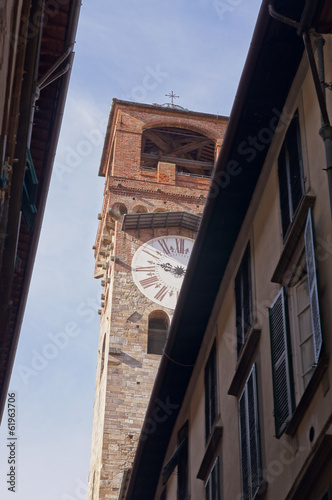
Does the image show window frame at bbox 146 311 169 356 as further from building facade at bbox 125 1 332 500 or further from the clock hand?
building facade at bbox 125 1 332 500

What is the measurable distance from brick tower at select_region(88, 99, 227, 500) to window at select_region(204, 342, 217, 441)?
12.8 metres

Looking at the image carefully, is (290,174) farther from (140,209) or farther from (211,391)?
(140,209)

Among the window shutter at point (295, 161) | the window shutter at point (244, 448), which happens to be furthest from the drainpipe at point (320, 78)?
the window shutter at point (244, 448)

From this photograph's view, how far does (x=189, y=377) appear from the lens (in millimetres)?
14125

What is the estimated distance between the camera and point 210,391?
1232 centimetres

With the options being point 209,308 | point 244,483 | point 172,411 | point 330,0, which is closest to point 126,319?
point 172,411

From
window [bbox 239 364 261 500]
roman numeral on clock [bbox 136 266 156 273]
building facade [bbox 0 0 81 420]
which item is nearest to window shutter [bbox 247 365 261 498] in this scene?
window [bbox 239 364 261 500]

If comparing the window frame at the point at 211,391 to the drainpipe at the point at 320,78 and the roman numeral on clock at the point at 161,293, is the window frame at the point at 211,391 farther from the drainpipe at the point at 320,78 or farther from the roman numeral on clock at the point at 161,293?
the roman numeral on clock at the point at 161,293

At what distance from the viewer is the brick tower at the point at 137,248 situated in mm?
29328

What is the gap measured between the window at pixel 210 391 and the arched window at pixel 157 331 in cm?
1846

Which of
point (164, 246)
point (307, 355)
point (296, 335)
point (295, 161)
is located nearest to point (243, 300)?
point (295, 161)

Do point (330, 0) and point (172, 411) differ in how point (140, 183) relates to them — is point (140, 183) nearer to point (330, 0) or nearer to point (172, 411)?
point (172, 411)

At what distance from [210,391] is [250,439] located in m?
2.80

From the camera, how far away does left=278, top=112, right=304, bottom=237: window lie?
360 inches
